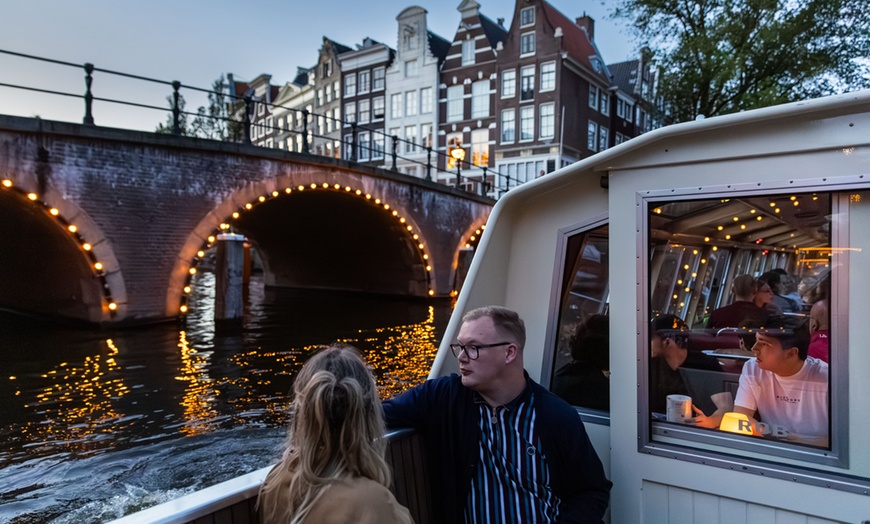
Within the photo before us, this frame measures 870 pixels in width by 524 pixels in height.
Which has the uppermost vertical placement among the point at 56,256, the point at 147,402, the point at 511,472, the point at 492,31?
the point at 492,31

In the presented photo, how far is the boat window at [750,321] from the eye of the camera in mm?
2080

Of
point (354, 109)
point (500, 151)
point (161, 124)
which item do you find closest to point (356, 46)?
point (354, 109)

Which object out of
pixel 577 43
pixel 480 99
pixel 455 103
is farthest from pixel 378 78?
pixel 577 43

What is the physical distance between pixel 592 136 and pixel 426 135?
9.42 m

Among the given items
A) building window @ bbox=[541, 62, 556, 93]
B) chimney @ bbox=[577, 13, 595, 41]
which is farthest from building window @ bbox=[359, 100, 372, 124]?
chimney @ bbox=[577, 13, 595, 41]

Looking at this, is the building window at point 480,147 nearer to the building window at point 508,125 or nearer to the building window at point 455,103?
the building window at point 508,125

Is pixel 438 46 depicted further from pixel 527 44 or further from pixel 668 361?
pixel 668 361

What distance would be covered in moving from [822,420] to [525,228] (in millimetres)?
1529

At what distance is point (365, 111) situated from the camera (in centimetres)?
3766

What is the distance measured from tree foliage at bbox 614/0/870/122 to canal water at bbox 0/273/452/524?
974cm

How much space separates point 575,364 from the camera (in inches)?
114

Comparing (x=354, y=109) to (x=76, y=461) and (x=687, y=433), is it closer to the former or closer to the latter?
(x=76, y=461)

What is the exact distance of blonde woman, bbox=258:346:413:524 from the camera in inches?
54.6

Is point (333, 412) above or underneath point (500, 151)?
underneath
